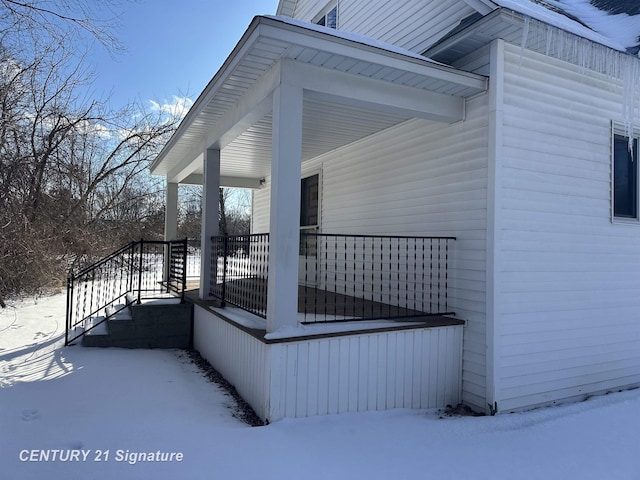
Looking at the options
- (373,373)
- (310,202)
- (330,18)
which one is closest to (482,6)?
(373,373)

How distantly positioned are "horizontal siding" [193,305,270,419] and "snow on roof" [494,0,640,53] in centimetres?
370

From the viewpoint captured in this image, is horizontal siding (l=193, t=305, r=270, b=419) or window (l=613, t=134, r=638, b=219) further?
window (l=613, t=134, r=638, b=219)

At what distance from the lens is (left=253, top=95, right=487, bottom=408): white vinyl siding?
4.09 m

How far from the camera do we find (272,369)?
132 inches

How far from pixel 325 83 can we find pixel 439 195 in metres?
1.80

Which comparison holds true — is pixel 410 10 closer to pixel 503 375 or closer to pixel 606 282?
pixel 606 282

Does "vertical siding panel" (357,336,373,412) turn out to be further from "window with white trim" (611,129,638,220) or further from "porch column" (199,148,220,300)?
"window with white trim" (611,129,638,220)

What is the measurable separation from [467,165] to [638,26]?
7.98 ft

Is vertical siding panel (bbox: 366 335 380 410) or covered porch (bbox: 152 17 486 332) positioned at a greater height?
covered porch (bbox: 152 17 486 332)

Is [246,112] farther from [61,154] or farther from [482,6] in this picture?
[61,154]

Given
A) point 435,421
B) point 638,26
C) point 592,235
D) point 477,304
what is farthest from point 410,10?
point 435,421

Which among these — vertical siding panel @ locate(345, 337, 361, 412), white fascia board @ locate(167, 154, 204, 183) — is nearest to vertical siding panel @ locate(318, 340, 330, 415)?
vertical siding panel @ locate(345, 337, 361, 412)

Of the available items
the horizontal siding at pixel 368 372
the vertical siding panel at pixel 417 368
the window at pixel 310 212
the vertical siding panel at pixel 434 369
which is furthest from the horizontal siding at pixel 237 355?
the window at pixel 310 212

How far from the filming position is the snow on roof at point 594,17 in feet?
13.2
